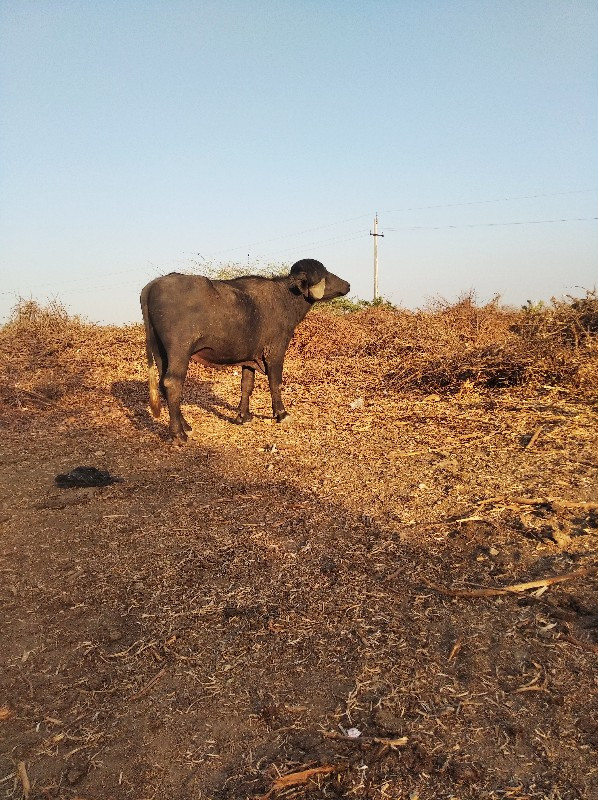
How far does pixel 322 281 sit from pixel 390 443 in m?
2.37

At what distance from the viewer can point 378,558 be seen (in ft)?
12.1

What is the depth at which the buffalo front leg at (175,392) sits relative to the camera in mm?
6395

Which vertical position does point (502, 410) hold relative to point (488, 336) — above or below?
below

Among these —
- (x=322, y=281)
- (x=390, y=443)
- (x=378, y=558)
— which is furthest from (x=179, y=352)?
(x=378, y=558)

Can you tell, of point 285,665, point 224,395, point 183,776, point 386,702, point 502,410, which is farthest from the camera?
point 224,395

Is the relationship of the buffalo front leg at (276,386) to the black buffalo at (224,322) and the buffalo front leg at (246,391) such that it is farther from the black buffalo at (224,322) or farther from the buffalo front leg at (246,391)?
the buffalo front leg at (246,391)

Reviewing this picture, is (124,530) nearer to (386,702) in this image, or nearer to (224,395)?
(386,702)

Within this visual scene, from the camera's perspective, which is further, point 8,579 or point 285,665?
point 8,579

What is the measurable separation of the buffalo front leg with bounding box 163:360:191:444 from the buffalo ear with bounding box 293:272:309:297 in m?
1.80

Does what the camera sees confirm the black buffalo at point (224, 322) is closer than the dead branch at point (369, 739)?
No

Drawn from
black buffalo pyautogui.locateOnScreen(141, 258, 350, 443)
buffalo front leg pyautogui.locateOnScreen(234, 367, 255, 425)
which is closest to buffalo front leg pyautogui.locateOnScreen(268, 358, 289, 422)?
black buffalo pyautogui.locateOnScreen(141, 258, 350, 443)

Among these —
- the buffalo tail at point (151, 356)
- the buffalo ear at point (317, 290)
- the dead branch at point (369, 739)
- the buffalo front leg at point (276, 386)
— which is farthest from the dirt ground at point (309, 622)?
the buffalo ear at point (317, 290)

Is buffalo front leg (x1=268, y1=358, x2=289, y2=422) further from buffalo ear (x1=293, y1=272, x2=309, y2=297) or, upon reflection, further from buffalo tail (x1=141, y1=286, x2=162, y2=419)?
buffalo tail (x1=141, y1=286, x2=162, y2=419)

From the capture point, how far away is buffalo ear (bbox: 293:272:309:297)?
713cm
